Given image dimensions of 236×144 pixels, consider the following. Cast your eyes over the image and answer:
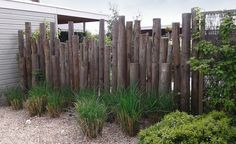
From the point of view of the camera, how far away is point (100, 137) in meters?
4.63

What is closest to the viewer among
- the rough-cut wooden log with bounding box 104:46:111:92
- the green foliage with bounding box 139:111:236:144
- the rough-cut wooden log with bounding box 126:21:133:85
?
the green foliage with bounding box 139:111:236:144

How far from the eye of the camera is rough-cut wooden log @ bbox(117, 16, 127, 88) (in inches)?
219

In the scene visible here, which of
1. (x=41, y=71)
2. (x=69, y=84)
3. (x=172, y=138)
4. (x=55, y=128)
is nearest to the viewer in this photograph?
(x=172, y=138)

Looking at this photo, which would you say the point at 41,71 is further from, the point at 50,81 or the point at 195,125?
the point at 195,125

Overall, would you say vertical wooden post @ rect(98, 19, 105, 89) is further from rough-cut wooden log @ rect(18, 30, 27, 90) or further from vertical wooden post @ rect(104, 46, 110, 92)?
rough-cut wooden log @ rect(18, 30, 27, 90)

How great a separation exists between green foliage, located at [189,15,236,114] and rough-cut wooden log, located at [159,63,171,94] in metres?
0.59

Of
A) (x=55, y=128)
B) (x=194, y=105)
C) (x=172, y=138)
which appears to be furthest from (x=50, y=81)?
(x=172, y=138)

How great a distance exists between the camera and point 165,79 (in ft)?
16.7

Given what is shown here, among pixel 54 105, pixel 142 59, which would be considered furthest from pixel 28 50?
pixel 142 59

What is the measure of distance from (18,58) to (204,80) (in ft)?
16.5

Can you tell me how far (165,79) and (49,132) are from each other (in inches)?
84.5

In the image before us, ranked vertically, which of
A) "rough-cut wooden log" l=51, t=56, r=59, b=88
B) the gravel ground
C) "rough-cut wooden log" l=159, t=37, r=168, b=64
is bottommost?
the gravel ground

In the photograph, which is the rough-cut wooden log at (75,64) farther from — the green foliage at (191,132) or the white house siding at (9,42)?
the green foliage at (191,132)

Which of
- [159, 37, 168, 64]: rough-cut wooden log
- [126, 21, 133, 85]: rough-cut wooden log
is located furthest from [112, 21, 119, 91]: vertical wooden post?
[159, 37, 168, 64]: rough-cut wooden log
